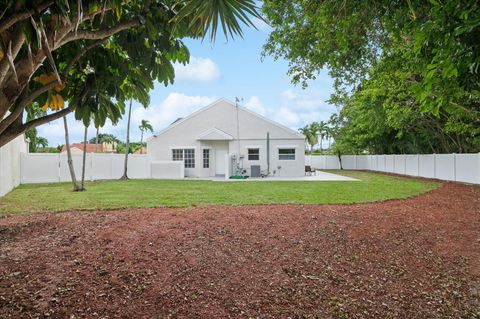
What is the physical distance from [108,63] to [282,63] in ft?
22.2

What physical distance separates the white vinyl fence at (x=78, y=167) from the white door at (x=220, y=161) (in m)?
4.81

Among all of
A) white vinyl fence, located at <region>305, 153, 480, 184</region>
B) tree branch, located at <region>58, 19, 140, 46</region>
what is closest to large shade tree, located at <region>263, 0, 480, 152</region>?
tree branch, located at <region>58, 19, 140, 46</region>

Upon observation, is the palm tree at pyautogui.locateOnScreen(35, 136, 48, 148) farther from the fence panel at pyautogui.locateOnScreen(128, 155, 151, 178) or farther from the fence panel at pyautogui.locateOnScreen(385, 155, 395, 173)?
the fence panel at pyautogui.locateOnScreen(385, 155, 395, 173)

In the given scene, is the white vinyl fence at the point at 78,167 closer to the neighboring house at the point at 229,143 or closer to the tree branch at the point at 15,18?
the neighboring house at the point at 229,143

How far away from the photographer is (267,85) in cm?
1023

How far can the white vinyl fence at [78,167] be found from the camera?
18.1 meters

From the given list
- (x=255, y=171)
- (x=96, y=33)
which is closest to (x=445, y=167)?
(x=255, y=171)

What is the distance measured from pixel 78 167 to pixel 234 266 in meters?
18.0

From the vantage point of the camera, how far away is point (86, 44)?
3471 mm

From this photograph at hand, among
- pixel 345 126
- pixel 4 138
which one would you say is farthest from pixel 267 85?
pixel 345 126

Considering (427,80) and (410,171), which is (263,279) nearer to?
(427,80)

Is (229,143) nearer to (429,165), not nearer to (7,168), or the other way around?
(429,165)

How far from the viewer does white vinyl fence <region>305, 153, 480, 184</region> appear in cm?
1788

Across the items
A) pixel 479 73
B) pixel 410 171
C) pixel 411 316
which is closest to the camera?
pixel 479 73
